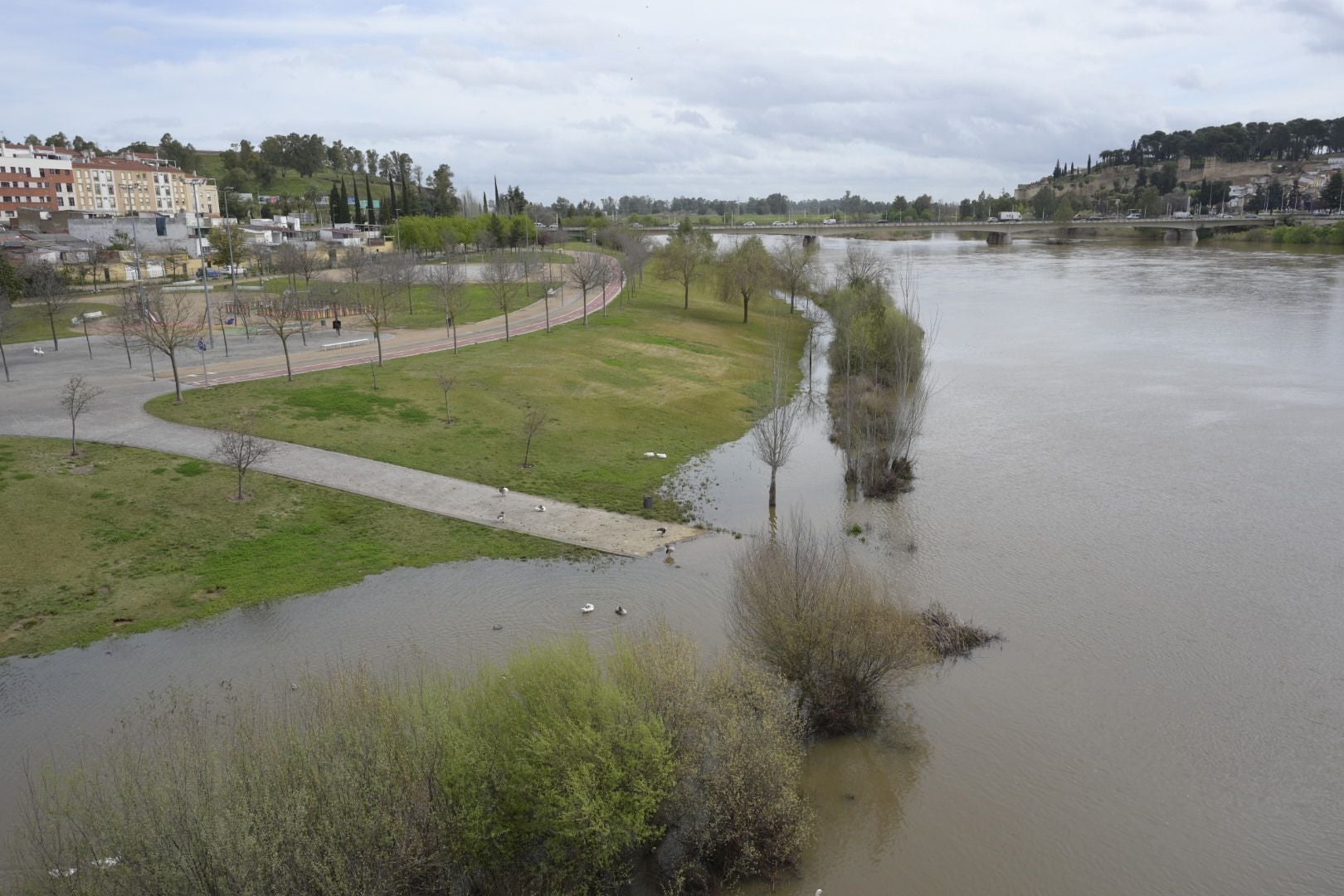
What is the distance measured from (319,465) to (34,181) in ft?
322

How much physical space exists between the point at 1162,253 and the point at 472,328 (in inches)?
3754

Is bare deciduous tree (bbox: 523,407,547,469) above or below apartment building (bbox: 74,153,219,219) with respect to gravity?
below

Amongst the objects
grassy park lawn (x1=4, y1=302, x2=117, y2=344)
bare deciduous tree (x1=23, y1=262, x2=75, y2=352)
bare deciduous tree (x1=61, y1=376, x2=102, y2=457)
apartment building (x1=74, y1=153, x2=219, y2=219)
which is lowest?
bare deciduous tree (x1=61, y1=376, x2=102, y2=457)

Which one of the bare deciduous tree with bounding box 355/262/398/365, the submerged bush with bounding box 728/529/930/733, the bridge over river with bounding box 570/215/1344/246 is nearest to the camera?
the submerged bush with bounding box 728/529/930/733

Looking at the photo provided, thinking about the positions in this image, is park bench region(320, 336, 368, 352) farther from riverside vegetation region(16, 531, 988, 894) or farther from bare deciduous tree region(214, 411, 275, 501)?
riverside vegetation region(16, 531, 988, 894)

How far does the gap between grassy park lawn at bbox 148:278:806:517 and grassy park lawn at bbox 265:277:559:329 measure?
8.03 m

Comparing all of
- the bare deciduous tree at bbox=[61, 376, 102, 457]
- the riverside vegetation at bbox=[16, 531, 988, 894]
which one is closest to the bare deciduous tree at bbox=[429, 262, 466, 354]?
the bare deciduous tree at bbox=[61, 376, 102, 457]

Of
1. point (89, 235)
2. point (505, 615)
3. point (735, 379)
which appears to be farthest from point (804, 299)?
point (89, 235)

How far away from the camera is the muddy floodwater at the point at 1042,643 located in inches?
557

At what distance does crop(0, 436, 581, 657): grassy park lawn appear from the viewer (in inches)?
777

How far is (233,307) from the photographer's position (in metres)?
51.8

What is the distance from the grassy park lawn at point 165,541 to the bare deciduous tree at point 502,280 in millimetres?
23225

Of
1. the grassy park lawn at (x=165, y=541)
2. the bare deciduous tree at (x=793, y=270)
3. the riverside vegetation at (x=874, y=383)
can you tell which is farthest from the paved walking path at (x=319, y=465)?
the bare deciduous tree at (x=793, y=270)

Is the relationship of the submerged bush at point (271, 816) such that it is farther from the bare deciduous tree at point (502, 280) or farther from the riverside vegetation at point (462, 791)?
the bare deciduous tree at point (502, 280)
